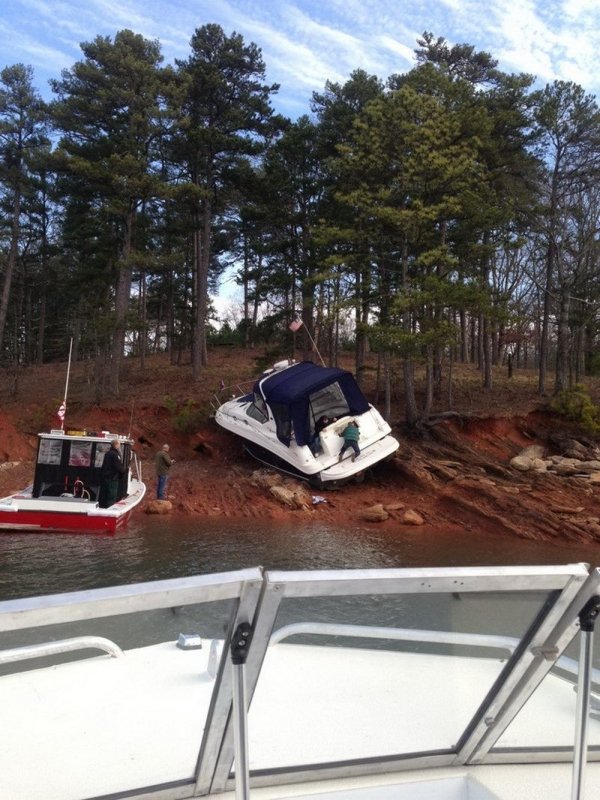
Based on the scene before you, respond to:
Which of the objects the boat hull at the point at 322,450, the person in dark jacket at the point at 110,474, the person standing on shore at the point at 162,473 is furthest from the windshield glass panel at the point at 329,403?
the person in dark jacket at the point at 110,474

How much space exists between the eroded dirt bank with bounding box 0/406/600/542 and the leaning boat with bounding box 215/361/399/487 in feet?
3.00

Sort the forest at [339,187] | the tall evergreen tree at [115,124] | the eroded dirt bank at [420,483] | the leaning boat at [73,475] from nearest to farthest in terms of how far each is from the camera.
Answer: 1. the leaning boat at [73,475]
2. the eroded dirt bank at [420,483]
3. the forest at [339,187]
4. the tall evergreen tree at [115,124]

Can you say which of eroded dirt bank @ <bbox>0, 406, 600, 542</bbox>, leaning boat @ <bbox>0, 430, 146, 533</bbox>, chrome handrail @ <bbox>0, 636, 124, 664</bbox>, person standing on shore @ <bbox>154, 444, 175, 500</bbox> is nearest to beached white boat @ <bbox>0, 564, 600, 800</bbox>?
chrome handrail @ <bbox>0, 636, 124, 664</bbox>

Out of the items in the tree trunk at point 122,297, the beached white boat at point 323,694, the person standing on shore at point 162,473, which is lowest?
the person standing on shore at point 162,473

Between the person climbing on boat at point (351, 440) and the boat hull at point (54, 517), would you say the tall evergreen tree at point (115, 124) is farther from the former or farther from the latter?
the boat hull at point (54, 517)

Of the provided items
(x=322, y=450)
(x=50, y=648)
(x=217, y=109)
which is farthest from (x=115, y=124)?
(x=50, y=648)

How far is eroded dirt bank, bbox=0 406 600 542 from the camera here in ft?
63.4

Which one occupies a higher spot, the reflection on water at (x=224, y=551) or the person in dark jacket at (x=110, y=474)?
the person in dark jacket at (x=110, y=474)

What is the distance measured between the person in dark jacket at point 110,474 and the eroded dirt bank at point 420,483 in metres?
3.23

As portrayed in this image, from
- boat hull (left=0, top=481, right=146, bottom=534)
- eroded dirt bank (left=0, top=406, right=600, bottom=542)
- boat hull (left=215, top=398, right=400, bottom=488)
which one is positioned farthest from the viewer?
boat hull (left=215, top=398, right=400, bottom=488)

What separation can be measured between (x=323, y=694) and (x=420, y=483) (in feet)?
63.5

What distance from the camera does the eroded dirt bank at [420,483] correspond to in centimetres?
1933

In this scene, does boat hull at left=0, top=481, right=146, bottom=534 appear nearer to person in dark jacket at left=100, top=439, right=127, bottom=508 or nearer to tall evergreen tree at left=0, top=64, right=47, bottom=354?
person in dark jacket at left=100, top=439, right=127, bottom=508

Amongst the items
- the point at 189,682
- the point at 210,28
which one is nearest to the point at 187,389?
the point at 210,28
